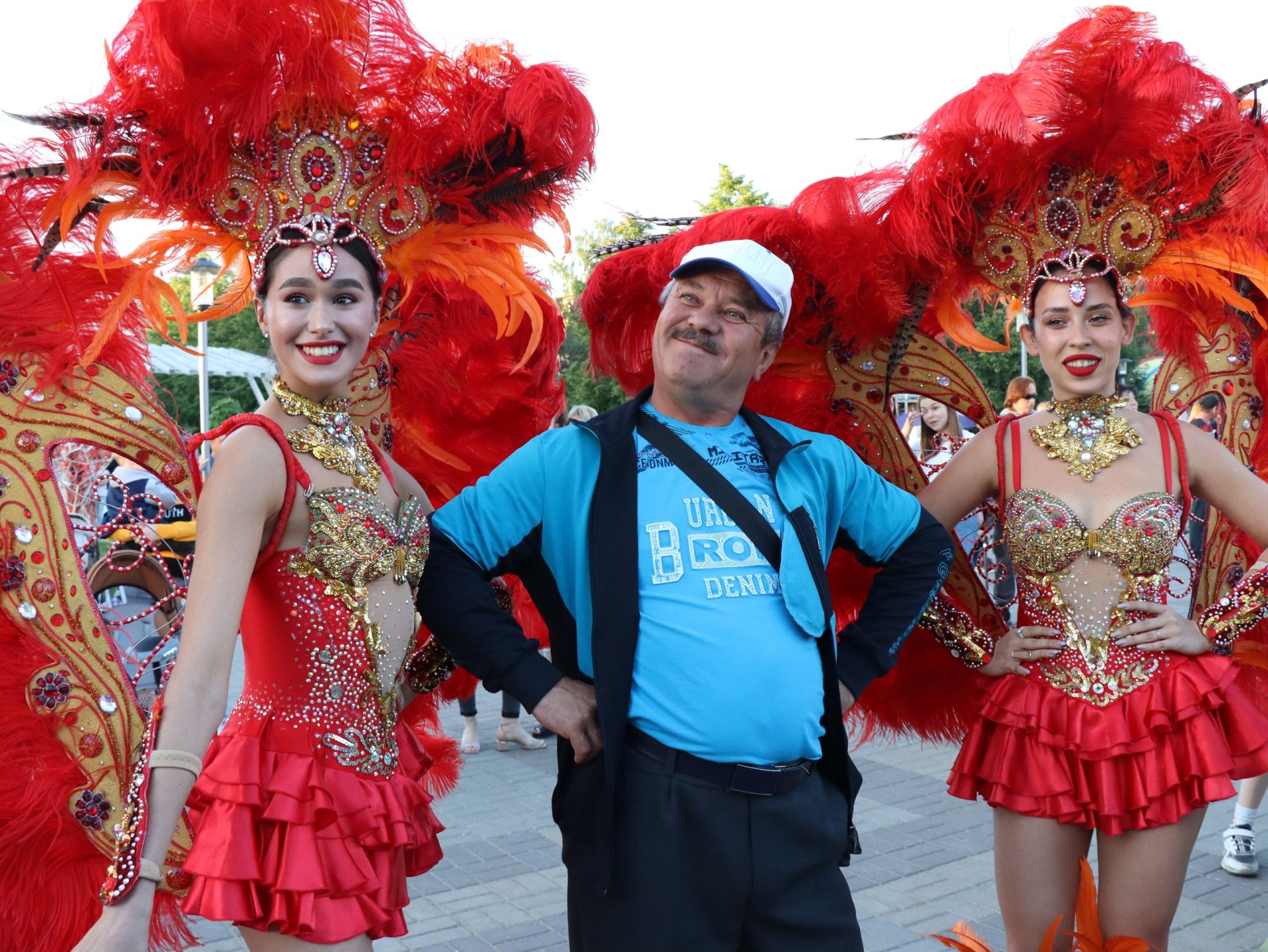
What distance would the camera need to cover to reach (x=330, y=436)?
7.42 ft

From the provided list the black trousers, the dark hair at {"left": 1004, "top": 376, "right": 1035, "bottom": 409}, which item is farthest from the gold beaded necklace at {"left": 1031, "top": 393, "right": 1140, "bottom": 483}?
the dark hair at {"left": 1004, "top": 376, "right": 1035, "bottom": 409}

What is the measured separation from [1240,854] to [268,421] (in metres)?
4.37

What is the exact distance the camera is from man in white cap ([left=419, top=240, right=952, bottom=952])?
2.15 m

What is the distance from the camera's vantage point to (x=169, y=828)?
182 cm

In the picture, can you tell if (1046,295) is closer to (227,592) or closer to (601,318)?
(601,318)

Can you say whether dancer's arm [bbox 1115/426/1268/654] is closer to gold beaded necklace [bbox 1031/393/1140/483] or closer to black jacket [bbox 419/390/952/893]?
gold beaded necklace [bbox 1031/393/1140/483]

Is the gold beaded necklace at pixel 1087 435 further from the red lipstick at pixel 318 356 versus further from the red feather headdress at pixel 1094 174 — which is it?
the red lipstick at pixel 318 356

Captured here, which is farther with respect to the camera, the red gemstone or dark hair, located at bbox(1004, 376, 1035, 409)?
dark hair, located at bbox(1004, 376, 1035, 409)

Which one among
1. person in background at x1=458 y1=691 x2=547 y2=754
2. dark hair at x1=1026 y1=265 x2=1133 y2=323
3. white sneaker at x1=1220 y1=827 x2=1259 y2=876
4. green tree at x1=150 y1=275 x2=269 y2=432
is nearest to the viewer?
dark hair at x1=1026 y1=265 x2=1133 y2=323

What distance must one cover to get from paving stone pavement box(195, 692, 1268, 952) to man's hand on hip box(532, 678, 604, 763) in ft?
6.78

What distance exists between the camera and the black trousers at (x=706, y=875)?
2.13m

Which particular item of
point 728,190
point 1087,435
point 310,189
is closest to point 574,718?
point 310,189

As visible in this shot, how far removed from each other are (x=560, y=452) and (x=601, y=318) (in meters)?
0.99

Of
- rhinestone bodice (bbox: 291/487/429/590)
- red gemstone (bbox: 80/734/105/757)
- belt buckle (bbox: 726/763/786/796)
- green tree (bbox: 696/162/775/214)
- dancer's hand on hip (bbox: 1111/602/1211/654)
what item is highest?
green tree (bbox: 696/162/775/214)
